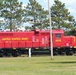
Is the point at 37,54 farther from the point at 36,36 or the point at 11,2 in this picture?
the point at 11,2

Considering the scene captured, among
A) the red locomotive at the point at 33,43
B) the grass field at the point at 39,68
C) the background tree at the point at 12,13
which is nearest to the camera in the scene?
the grass field at the point at 39,68

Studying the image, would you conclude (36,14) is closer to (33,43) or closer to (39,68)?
(33,43)

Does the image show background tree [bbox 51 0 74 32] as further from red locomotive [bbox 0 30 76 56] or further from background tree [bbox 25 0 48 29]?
red locomotive [bbox 0 30 76 56]

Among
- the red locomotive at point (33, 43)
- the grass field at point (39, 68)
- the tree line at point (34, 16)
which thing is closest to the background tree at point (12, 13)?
the tree line at point (34, 16)

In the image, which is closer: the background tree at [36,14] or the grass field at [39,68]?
the grass field at [39,68]

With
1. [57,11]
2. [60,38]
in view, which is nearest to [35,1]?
[57,11]

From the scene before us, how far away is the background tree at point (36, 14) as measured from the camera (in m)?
90.1

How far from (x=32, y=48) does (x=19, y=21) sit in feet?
115

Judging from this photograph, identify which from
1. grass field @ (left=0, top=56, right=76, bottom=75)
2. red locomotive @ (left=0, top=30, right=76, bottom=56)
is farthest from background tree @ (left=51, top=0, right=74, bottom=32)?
grass field @ (left=0, top=56, right=76, bottom=75)

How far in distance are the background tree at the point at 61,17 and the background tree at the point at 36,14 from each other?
2.39 m

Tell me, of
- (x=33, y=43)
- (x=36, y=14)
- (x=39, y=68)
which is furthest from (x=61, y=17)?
(x=39, y=68)

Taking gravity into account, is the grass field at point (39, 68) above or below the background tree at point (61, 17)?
below

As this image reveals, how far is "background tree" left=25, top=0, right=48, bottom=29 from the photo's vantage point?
9012cm

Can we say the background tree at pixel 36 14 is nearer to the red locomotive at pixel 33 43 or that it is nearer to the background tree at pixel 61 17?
the background tree at pixel 61 17
